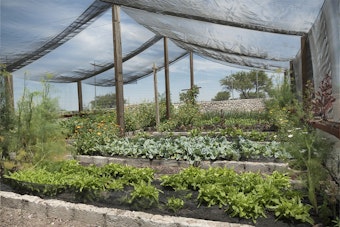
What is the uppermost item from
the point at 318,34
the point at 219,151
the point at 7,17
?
the point at 7,17

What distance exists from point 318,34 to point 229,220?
3.42 metres

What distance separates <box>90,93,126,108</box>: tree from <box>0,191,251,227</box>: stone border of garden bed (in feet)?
32.6

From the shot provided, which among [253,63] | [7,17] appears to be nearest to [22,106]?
[7,17]

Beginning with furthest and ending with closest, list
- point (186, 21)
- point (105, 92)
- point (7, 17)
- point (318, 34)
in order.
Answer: point (105, 92), point (186, 21), point (7, 17), point (318, 34)

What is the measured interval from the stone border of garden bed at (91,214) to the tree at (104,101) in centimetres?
994

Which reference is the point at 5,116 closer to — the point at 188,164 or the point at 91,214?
the point at 91,214

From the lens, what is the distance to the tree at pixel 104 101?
13322 millimetres

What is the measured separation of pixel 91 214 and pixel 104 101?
11.4 m

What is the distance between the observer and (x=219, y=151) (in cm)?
490

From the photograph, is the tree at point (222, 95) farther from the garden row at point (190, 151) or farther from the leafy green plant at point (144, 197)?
the leafy green plant at point (144, 197)

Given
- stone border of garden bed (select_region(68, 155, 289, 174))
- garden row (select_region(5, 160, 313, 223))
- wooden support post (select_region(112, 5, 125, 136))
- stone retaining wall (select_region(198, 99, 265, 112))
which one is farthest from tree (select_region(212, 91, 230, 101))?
garden row (select_region(5, 160, 313, 223))

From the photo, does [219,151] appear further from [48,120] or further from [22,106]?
[22,106]

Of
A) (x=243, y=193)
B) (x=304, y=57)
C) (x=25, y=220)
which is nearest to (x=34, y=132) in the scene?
(x=25, y=220)

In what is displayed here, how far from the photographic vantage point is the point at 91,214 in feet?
9.52
